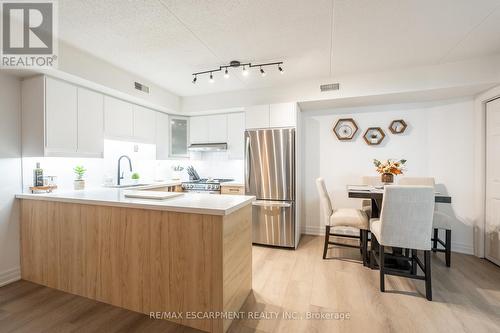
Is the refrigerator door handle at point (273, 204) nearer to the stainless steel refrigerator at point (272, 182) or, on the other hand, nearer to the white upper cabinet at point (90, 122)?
the stainless steel refrigerator at point (272, 182)

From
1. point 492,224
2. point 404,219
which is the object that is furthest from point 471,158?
point 404,219

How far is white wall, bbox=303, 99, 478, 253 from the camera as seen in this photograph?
3061mm

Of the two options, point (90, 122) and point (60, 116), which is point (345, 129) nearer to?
point (90, 122)

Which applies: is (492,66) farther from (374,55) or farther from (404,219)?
(404,219)

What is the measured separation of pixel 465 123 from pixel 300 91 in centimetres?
233

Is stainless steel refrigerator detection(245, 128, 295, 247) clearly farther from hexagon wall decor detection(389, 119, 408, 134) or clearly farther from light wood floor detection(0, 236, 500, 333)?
hexagon wall decor detection(389, 119, 408, 134)

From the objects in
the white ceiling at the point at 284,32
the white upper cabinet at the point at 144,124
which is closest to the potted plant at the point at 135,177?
the white upper cabinet at the point at 144,124

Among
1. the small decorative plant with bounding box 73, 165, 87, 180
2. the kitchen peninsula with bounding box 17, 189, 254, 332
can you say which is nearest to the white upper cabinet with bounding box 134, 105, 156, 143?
the small decorative plant with bounding box 73, 165, 87, 180

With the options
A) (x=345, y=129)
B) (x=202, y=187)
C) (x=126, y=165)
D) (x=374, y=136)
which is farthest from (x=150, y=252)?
(x=374, y=136)

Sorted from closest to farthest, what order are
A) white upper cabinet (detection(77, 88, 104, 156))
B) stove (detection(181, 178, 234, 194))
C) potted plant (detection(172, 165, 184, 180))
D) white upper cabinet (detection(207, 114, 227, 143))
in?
white upper cabinet (detection(77, 88, 104, 156)) < stove (detection(181, 178, 234, 194)) < white upper cabinet (detection(207, 114, 227, 143)) < potted plant (detection(172, 165, 184, 180))

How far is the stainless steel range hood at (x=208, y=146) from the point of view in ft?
13.0

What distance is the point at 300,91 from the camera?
11.1ft

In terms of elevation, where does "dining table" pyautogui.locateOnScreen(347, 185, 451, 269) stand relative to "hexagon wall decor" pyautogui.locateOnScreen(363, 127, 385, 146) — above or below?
below

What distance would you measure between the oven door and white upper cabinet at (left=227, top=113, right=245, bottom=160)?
3.54 feet
